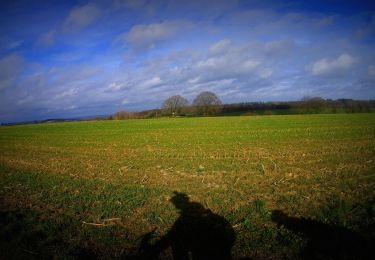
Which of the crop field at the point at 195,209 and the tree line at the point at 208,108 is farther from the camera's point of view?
the tree line at the point at 208,108

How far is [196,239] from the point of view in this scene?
5.64m

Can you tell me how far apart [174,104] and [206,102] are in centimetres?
1417

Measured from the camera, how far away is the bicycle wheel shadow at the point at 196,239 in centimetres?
512

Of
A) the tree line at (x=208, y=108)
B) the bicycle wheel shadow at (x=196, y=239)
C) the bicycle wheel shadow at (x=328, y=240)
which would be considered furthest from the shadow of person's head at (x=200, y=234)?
the tree line at (x=208, y=108)

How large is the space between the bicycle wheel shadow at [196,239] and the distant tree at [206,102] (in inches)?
3836

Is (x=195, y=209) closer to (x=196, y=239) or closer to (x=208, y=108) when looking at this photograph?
(x=196, y=239)

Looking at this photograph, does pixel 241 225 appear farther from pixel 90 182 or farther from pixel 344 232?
pixel 90 182

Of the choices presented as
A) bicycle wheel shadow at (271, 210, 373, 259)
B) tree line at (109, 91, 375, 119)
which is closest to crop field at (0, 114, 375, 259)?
bicycle wheel shadow at (271, 210, 373, 259)

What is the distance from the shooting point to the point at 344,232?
5.54 m

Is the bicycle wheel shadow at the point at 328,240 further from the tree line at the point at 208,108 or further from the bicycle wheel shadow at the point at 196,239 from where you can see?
the tree line at the point at 208,108

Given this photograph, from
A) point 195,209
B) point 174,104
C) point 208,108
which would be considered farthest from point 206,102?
point 195,209

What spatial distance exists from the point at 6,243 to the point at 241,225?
210 inches

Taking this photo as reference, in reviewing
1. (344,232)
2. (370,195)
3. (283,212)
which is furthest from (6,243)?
(370,195)

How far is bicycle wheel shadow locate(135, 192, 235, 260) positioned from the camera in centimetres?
512
